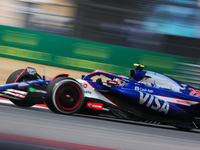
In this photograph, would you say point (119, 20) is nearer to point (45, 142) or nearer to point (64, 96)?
point (64, 96)

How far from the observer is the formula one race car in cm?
431

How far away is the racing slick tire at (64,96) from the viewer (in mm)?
4168

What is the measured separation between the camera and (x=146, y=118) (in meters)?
4.65

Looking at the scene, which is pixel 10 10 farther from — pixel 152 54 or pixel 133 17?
pixel 152 54

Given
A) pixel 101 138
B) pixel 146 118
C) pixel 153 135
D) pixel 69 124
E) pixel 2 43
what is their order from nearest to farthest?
pixel 101 138 → pixel 69 124 → pixel 153 135 → pixel 146 118 → pixel 2 43

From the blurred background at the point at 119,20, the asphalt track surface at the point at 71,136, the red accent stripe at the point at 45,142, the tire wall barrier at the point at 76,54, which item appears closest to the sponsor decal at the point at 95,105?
the asphalt track surface at the point at 71,136

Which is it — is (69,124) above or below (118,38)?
below

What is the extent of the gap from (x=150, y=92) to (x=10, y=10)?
193 inches

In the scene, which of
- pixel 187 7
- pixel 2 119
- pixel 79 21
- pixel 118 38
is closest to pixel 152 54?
pixel 118 38

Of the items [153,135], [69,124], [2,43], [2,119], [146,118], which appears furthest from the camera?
[2,43]

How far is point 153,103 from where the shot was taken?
4609 mm

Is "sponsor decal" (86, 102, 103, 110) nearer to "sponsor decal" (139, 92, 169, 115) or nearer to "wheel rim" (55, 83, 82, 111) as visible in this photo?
"wheel rim" (55, 83, 82, 111)

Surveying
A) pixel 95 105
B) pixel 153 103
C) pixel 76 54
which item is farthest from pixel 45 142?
pixel 76 54

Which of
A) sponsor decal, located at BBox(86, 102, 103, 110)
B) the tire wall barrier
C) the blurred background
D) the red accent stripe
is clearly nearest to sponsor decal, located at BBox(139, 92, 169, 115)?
sponsor decal, located at BBox(86, 102, 103, 110)
